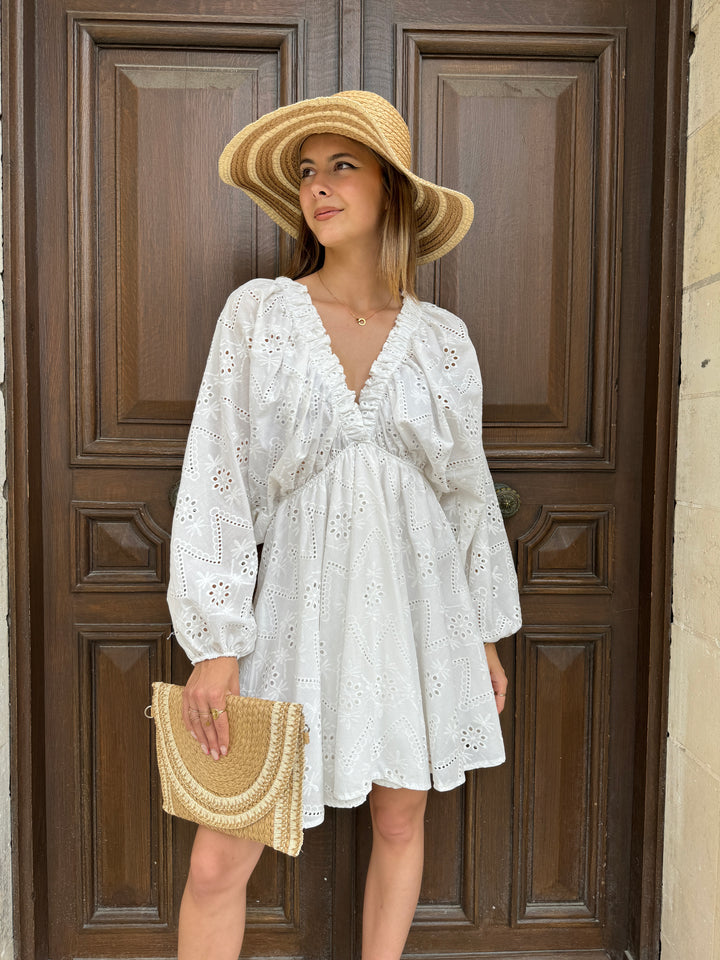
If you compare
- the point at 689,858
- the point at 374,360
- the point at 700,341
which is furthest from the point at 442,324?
the point at 689,858

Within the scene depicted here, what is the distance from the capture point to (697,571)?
5.65ft

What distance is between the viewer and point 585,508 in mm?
1940

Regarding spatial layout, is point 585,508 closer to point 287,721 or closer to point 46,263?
point 287,721

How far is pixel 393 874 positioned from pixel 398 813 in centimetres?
16

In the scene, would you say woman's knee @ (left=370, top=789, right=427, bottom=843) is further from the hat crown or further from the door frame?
the hat crown

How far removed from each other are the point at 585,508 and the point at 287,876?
1.28 m

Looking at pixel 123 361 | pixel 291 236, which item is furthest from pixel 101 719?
pixel 291 236

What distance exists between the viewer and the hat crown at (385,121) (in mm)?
1417

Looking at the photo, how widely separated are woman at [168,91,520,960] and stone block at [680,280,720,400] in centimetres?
54

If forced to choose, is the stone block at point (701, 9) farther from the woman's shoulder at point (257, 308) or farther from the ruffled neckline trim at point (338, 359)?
the woman's shoulder at point (257, 308)

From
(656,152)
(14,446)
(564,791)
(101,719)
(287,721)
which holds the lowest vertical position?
(564,791)

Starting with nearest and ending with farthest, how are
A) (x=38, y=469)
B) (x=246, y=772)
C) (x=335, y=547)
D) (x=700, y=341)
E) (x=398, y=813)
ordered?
(x=246, y=772) → (x=335, y=547) → (x=398, y=813) → (x=700, y=341) → (x=38, y=469)

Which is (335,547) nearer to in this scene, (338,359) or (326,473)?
(326,473)

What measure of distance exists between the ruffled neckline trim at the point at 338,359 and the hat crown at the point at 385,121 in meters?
0.34
